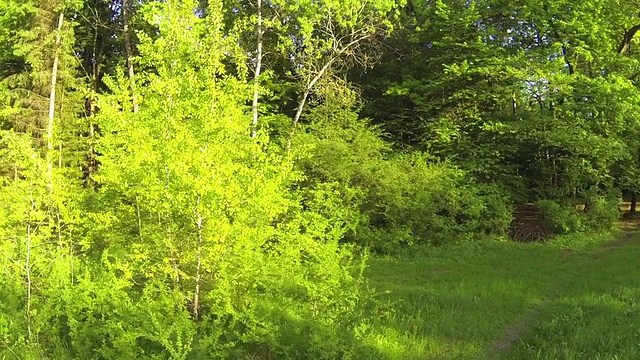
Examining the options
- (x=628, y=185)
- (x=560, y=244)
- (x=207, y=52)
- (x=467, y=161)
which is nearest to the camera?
(x=207, y=52)

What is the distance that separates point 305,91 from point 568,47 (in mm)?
9852

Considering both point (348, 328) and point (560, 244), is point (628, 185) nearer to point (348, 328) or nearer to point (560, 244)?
point (560, 244)

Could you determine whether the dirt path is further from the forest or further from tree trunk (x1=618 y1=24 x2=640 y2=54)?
tree trunk (x1=618 y1=24 x2=640 y2=54)

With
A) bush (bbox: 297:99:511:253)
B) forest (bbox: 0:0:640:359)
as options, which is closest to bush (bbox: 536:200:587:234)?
forest (bbox: 0:0:640:359)

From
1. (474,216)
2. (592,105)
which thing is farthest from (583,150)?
(474,216)

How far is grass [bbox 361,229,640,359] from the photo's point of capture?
6.36m

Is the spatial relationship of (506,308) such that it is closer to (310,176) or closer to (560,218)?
(310,176)

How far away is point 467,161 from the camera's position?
1906 cm

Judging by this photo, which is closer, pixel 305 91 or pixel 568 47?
pixel 305 91

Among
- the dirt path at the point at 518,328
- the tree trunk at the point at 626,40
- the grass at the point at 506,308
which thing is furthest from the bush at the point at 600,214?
the dirt path at the point at 518,328

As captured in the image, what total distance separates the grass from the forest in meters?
0.06

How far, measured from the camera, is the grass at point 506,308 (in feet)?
20.9

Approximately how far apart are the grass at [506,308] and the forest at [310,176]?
0.06 metres

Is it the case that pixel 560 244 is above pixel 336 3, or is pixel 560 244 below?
below
